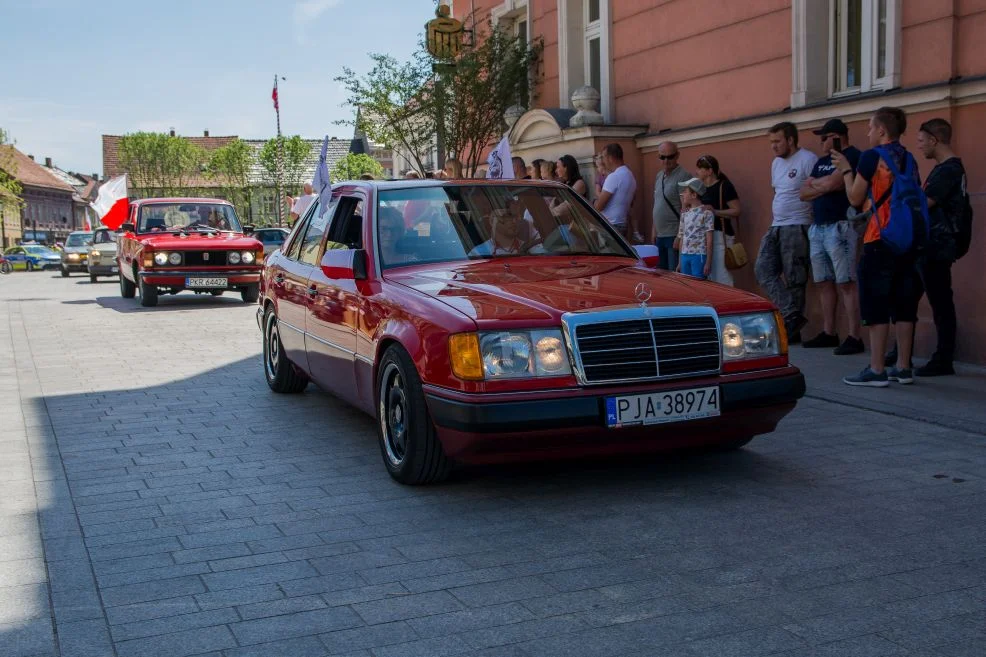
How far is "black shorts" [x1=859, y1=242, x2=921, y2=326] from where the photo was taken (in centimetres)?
786

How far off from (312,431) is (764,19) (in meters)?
7.45

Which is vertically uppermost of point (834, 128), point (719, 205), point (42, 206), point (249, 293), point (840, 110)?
point (42, 206)

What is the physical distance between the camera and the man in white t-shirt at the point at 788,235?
10594mm

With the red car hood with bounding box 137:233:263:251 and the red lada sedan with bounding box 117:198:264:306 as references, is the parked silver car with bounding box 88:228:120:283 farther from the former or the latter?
the red car hood with bounding box 137:233:263:251

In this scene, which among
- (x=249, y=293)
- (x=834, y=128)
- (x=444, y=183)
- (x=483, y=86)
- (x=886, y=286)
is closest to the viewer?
(x=444, y=183)

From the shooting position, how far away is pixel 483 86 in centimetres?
1761

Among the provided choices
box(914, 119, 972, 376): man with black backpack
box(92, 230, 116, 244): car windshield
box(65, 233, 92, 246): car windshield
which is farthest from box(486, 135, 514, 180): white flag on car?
box(65, 233, 92, 246): car windshield

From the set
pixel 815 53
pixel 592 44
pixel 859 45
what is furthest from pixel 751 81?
pixel 592 44

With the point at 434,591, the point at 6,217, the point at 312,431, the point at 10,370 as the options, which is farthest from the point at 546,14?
the point at 6,217

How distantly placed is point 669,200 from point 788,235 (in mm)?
1847

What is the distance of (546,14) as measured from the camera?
57.0ft

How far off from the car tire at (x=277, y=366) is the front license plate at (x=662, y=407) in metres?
3.75

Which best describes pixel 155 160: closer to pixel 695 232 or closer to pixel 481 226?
pixel 695 232

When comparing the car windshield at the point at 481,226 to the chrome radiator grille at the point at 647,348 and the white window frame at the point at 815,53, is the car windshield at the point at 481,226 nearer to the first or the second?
the chrome radiator grille at the point at 647,348
